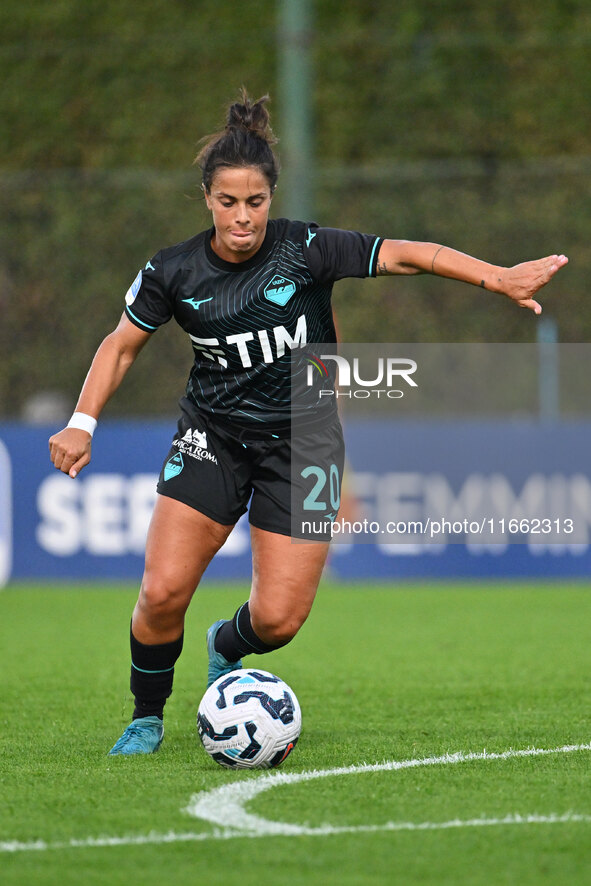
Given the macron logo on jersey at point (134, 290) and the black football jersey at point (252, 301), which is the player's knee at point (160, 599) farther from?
the macron logo on jersey at point (134, 290)

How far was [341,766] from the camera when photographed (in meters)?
4.58

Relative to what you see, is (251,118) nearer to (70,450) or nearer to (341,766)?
(70,450)

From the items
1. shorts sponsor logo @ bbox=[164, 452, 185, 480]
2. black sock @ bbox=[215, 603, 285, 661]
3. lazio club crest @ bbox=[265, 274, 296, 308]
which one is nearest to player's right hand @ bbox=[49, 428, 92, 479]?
shorts sponsor logo @ bbox=[164, 452, 185, 480]

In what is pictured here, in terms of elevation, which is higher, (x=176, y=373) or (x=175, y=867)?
(x=176, y=373)

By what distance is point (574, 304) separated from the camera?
1419cm

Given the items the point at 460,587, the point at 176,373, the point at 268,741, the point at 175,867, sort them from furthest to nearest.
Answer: the point at 176,373, the point at 460,587, the point at 268,741, the point at 175,867

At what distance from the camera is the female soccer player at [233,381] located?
4828mm

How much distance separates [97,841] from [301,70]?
1081 centimetres

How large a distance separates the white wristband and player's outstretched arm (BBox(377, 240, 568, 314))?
116 centimetres

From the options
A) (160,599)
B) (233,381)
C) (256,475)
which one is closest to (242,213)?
(233,381)

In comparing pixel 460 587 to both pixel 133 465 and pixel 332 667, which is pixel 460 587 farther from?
pixel 332 667

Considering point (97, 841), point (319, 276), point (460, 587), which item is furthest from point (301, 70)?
point (97, 841)

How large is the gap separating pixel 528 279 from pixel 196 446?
4.53 feet

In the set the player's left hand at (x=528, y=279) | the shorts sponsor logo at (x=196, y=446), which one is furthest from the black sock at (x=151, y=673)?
the player's left hand at (x=528, y=279)
